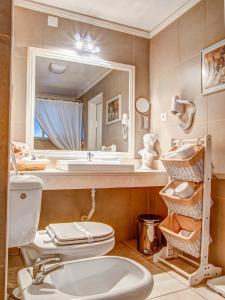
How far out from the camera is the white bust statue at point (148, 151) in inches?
105

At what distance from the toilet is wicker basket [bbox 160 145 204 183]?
2.41 feet

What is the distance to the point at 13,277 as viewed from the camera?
6.43 ft

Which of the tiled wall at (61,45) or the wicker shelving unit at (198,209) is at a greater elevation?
the tiled wall at (61,45)

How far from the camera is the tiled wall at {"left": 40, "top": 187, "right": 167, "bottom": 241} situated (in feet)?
8.07

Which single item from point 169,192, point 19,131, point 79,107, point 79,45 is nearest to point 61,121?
point 79,107

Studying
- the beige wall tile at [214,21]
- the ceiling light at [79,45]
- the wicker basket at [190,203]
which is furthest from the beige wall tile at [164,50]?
the wicker basket at [190,203]

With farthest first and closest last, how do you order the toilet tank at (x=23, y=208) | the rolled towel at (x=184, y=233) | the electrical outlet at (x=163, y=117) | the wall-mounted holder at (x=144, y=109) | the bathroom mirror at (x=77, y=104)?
the wall-mounted holder at (x=144, y=109)
the electrical outlet at (x=163, y=117)
the bathroom mirror at (x=77, y=104)
the rolled towel at (x=184, y=233)
the toilet tank at (x=23, y=208)

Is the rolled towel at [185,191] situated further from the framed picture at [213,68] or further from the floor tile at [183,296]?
the framed picture at [213,68]

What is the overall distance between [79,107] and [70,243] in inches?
56.3

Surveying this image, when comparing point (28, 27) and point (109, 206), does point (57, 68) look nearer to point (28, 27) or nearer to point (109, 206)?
point (28, 27)

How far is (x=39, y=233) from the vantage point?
1760mm

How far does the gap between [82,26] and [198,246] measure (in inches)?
90.2

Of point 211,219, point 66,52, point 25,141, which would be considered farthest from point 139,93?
point 211,219

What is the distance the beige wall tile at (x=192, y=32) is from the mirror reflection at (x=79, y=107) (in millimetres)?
663
